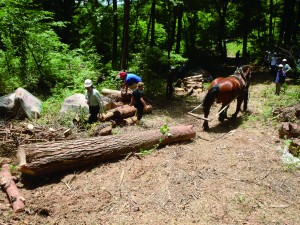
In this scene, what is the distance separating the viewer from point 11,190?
570cm

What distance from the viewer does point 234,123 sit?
34.4ft

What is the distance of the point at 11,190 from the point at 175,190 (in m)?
3.35

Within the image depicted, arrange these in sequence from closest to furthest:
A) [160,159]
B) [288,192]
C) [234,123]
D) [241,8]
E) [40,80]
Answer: [288,192]
[160,159]
[234,123]
[40,80]
[241,8]

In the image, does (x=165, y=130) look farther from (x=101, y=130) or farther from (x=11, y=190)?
(x=11, y=190)

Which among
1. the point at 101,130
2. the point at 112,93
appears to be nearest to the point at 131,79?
the point at 112,93

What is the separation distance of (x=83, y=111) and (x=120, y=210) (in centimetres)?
436

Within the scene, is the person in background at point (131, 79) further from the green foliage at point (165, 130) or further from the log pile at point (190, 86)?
the log pile at point (190, 86)

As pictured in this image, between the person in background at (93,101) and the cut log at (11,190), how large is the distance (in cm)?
303

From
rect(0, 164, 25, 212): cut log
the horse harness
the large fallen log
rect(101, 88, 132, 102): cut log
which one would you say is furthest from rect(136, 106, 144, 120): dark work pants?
rect(0, 164, 25, 212): cut log

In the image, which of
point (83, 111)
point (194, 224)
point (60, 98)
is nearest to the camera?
point (194, 224)

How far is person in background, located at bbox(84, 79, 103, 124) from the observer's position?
8.27m

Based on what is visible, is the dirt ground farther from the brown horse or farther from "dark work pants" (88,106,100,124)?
"dark work pants" (88,106,100,124)

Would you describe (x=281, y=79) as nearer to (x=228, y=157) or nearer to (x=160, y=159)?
(x=228, y=157)

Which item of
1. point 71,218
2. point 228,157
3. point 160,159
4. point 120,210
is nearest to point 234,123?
point 228,157
